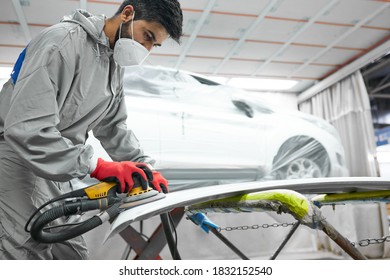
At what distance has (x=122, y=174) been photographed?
2.55ft

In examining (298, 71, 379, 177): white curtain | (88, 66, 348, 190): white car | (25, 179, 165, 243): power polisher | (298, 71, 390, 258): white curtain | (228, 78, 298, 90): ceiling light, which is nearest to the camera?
(25, 179, 165, 243): power polisher

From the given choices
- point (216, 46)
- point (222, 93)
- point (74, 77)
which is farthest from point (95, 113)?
point (216, 46)

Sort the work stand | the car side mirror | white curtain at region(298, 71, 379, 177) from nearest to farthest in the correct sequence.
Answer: the work stand → the car side mirror → white curtain at region(298, 71, 379, 177)

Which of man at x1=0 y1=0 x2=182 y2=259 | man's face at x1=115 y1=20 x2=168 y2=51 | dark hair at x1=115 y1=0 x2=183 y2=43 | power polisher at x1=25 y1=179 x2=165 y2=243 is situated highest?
dark hair at x1=115 y1=0 x2=183 y2=43

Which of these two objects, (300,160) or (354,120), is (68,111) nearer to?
(300,160)

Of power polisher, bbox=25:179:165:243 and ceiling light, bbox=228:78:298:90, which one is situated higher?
ceiling light, bbox=228:78:298:90

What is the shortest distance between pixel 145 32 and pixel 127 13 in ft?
0.27

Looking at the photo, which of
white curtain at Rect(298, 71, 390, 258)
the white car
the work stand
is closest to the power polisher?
the work stand

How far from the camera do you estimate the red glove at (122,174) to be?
78 centimetres

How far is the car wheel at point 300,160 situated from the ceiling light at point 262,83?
1531 millimetres

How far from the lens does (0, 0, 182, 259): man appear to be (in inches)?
30.2

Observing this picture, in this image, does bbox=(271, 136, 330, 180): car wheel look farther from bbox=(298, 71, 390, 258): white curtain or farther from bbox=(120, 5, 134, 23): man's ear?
bbox=(120, 5, 134, 23): man's ear

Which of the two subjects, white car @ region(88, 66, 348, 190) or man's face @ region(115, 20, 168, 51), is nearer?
man's face @ region(115, 20, 168, 51)
